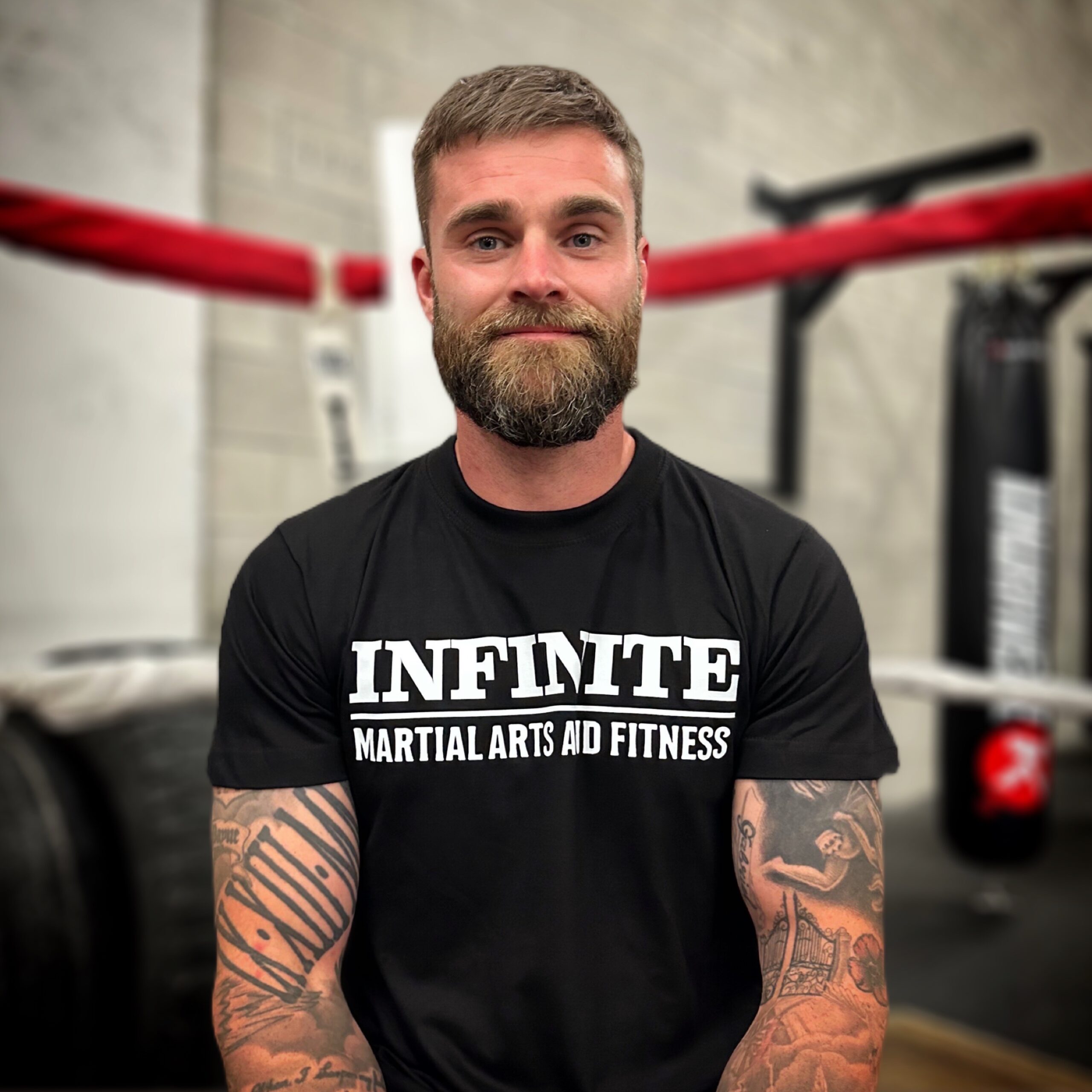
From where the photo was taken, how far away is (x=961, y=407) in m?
2.51

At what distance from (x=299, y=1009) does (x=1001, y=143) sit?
2600mm

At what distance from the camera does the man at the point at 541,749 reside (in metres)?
0.69

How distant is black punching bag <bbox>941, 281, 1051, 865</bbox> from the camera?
2.41 metres

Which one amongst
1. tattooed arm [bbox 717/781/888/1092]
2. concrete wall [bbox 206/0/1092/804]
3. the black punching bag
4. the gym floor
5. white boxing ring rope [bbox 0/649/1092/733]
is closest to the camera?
tattooed arm [bbox 717/781/888/1092]

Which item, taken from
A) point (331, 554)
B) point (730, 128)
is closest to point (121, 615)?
point (331, 554)

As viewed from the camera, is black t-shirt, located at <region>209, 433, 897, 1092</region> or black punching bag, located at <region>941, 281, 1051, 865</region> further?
black punching bag, located at <region>941, 281, 1051, 865</region>

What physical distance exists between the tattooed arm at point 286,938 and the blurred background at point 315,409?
2.10ft

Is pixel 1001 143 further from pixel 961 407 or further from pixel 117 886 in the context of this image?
pixel 117 886

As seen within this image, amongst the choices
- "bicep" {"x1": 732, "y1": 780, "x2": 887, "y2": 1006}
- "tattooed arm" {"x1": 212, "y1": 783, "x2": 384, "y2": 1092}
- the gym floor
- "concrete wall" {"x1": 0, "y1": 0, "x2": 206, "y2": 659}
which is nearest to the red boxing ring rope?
"concrete wall" {"x1": 0, "y1": 0, "x2": 206, "y2": 659}

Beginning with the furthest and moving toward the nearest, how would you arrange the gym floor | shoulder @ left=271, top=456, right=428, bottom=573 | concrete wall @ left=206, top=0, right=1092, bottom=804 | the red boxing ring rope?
concrete wall @ left=206, top=0, right=1092, bottom=804, the gym floor, the red boxing ring rope, shoulder @ left=271, top=456, right=428, bottom=573

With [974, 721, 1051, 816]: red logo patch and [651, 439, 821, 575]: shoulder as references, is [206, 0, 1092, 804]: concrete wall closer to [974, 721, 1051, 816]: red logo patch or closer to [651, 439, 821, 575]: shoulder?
[651, 439, 821, 575]: shoulder

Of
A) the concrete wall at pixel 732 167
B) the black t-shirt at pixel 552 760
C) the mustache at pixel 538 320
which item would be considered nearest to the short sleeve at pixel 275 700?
the black t-shirt at pixel 552 760

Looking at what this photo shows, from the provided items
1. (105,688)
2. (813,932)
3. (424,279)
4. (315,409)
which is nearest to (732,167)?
(315,409)

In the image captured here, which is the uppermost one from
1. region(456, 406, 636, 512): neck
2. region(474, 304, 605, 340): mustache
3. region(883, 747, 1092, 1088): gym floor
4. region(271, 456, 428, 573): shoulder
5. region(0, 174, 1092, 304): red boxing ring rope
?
region(0, 174, 1092, 304): red boxing ring rope
